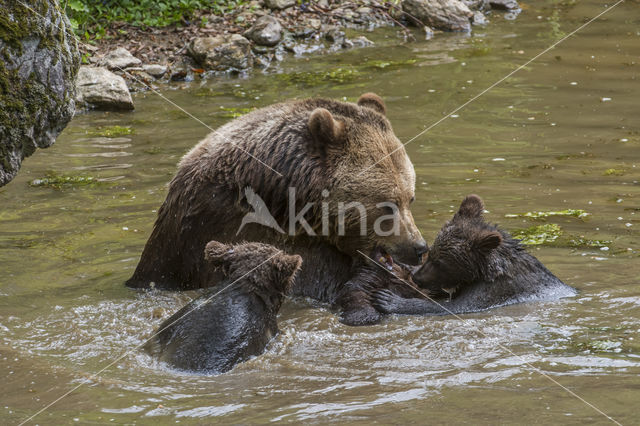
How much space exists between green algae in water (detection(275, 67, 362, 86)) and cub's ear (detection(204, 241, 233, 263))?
8809mm

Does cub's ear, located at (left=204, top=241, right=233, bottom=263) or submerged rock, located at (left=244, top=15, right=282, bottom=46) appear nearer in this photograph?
cub's ear, located at (left=204, top=241, right=233, bottom=263)

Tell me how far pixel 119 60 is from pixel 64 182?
5640 mm

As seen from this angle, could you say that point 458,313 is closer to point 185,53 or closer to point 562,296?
point 562,296

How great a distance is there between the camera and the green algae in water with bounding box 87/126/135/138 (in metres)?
13.1

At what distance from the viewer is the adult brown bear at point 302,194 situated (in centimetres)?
729

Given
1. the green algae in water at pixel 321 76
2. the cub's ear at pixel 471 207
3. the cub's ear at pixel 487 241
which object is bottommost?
the cub's ear at pixel 487 241

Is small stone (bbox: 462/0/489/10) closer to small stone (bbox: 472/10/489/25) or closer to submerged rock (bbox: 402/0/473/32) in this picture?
small stone (bbox: 472/10/489/25)

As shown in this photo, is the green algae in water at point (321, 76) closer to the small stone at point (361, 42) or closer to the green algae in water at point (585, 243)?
the small stone at point (361, 42)

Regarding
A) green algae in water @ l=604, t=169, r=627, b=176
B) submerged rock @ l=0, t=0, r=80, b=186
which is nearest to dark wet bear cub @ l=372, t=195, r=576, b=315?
submerged rock @ l=0, t=0, r=80, b=186

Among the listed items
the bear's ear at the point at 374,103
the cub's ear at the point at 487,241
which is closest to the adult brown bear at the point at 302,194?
the bear's ear at the point at 374,103

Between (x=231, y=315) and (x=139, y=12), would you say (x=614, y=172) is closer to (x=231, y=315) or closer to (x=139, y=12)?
(x=231, y=315)

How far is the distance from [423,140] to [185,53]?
255 inches

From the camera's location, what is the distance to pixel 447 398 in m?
5.45

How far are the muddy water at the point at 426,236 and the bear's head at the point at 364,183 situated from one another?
78 centimetres
